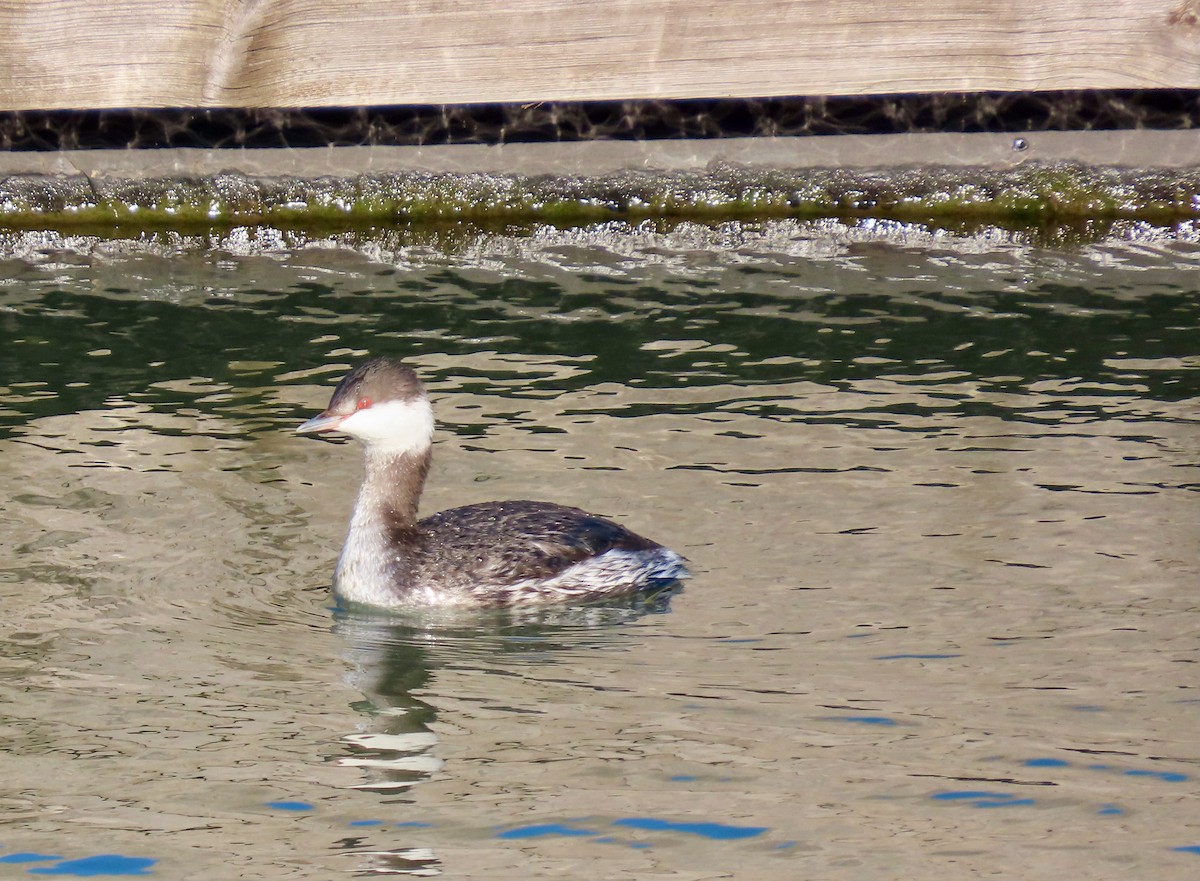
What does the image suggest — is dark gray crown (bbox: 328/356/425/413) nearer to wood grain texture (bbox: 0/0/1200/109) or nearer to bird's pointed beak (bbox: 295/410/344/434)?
bird's pointed beak (bbox: 295/410/344/434)

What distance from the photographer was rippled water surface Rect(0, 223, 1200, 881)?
5000 millimetres

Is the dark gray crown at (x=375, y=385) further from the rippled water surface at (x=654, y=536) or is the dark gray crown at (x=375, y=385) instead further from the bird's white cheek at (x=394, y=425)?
the rippled water surface at (x=654, y=536)

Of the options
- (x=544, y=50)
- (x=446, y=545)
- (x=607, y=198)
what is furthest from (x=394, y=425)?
(x=607, y=198)

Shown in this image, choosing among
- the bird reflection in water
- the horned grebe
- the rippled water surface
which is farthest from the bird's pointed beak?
the bird reflection in water

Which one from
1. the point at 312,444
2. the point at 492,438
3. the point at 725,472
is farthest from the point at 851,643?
the point at 312,444

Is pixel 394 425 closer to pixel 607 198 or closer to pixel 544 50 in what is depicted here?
pixel 544 50

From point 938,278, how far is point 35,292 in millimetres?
4970

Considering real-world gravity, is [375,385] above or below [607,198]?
below

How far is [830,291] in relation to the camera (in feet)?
33.8

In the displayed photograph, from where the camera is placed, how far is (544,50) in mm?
10844

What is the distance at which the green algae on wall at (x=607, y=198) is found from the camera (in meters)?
11.5

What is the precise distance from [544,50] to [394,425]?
4.16 meters

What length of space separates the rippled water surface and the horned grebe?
141 millimetres

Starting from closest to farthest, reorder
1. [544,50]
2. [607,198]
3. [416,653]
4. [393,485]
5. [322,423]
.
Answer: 1. [416,653]
2. [322,423]
3. [393,485]
4. [544,50]
5. [607,198]
